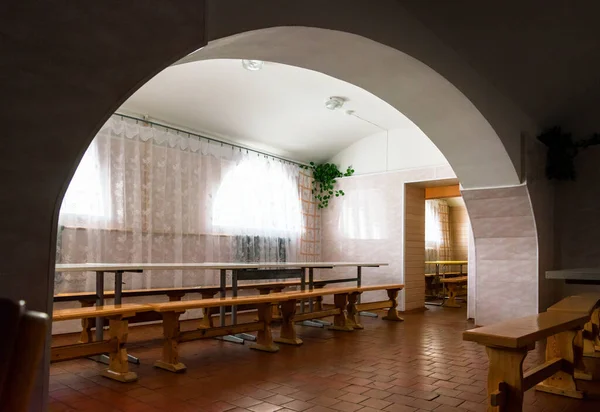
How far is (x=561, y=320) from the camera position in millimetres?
2719

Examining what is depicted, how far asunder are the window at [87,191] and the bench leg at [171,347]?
2.18m

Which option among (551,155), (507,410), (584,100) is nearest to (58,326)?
(507,410)

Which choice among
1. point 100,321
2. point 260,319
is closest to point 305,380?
point 260,319

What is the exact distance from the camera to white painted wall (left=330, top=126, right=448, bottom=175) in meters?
7.27

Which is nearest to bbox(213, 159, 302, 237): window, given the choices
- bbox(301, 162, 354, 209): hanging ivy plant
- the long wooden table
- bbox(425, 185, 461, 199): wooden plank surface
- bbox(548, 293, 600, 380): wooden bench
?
bbox(301, 162, 354, 209): hanging ivy plant

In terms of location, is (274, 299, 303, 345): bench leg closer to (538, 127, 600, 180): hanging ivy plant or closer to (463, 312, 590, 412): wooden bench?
(463, 312, 590, 412): wooden bench

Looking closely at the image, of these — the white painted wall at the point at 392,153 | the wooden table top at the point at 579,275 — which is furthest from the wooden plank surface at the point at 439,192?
the wooden table top at the point at 579,275

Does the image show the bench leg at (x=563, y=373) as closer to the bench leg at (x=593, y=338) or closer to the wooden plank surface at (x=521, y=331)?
the wooden plank surface at (x=521, y=331)

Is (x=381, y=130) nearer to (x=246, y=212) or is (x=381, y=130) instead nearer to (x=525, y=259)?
(x=246, y=212)

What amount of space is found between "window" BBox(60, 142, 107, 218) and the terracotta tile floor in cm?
138

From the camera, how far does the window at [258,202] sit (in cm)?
685

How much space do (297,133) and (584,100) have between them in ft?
12.4

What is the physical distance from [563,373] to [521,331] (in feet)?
3.60

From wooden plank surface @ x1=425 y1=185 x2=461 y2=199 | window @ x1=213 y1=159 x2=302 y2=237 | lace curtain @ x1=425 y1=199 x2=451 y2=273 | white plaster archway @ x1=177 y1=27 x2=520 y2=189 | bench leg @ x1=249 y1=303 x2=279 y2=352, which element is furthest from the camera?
lace curtain @ x1=425 y1=199 x2=451 y2=273
